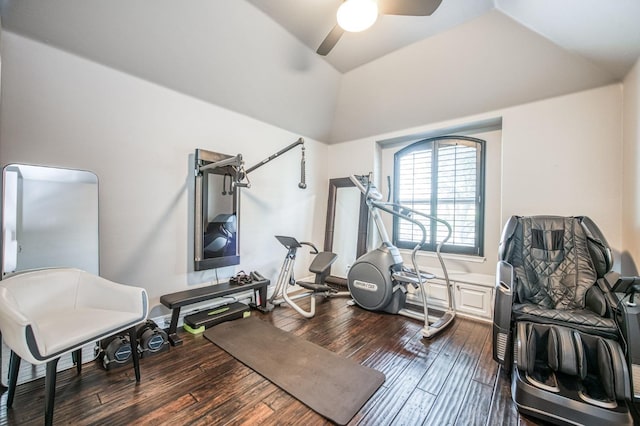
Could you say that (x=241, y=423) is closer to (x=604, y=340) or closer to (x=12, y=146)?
(x=604, y=340)

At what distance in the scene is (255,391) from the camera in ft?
6.49

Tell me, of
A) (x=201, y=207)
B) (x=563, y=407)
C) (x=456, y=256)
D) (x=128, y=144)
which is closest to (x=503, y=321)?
(x=563, y=407)

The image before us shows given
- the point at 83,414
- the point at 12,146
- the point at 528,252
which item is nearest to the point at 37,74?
the point at 12,146

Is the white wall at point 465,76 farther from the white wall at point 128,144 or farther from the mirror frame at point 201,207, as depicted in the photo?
the mirror frame at point 201,207

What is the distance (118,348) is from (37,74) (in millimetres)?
2438

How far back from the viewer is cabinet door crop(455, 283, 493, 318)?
3.33m

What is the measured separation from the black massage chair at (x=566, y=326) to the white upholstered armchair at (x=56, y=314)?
290cm

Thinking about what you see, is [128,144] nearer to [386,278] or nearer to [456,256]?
[386,278]

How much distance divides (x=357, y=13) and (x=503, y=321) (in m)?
2.63

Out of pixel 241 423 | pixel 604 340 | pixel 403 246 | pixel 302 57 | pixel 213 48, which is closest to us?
pixel 241 423

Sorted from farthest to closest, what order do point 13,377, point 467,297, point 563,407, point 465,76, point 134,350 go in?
point 467,297
point 465,76
point 134,350
point 13,377
point 563,407

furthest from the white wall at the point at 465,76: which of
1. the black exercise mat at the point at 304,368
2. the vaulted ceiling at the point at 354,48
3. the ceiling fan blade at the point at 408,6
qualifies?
the black exercise mat at the point at 304,368

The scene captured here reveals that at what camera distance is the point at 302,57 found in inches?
134

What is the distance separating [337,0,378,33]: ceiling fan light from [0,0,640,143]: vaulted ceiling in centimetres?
83
